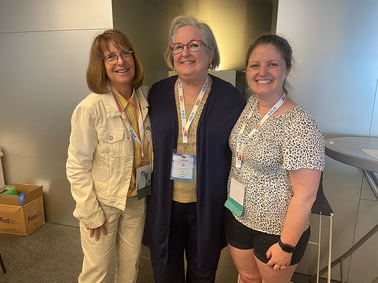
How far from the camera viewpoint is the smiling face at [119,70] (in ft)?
4.45

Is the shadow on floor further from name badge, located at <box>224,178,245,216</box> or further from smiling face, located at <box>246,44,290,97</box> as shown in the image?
smiling face, located at <box>246,44,290,97</box>

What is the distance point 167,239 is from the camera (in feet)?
4.90

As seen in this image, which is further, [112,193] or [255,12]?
[255,12]

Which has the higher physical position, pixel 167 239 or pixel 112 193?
pixel 112 193

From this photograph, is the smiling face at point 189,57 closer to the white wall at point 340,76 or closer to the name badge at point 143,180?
the name badge at point 143,180

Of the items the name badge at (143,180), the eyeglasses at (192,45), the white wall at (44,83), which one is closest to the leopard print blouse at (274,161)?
the eyeglasses at (192,45)

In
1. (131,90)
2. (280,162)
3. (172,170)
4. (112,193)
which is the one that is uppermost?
(131,90)

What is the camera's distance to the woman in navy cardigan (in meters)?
1.34

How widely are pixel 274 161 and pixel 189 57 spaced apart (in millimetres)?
638

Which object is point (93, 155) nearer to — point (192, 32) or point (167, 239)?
point (167, 239)

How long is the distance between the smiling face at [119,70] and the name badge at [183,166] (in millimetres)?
464

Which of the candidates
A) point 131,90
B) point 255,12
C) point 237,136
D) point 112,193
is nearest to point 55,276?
point 112,193

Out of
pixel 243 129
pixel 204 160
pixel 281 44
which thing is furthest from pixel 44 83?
pixel 281 44

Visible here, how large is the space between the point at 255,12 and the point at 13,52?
8.47 ft
